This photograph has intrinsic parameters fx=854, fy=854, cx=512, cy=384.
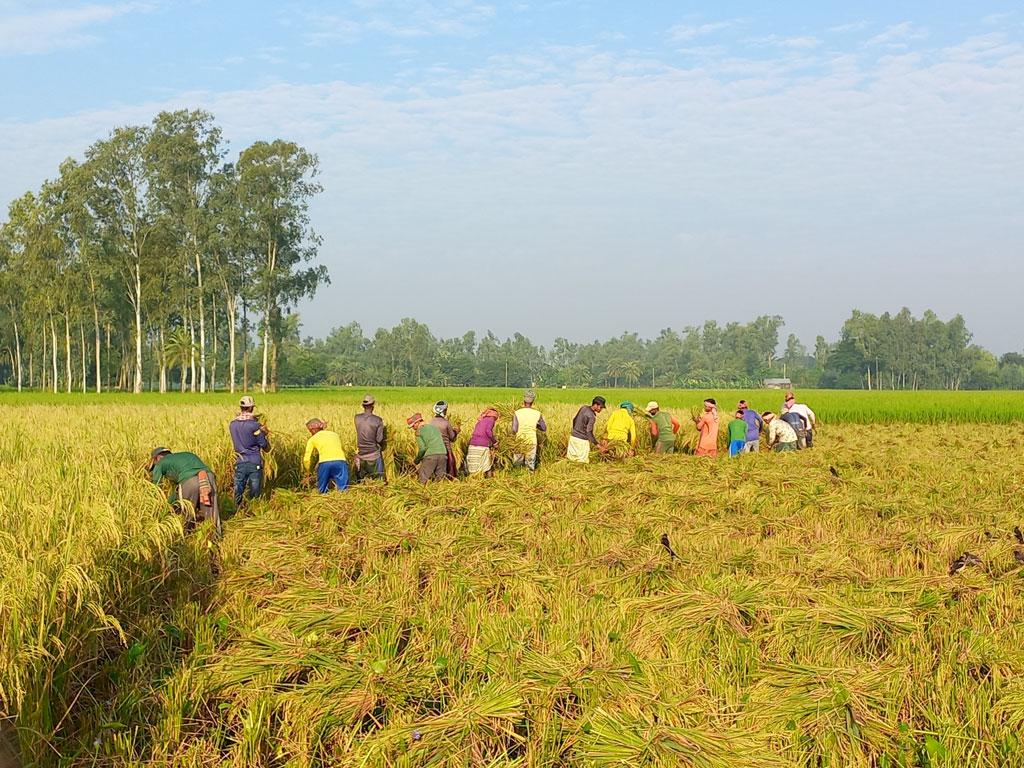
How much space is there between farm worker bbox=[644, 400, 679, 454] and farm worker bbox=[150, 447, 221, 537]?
9650 millimetres

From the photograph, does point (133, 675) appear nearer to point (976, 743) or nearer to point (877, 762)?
point (877, 762)

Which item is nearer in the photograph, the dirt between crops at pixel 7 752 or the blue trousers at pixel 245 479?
the dirt between crops at pixel 7 752

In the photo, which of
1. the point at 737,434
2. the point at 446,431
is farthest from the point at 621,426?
the point at 446,431

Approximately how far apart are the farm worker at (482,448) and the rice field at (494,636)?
12.6ft

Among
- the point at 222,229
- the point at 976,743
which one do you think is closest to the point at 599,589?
the point at 976,743

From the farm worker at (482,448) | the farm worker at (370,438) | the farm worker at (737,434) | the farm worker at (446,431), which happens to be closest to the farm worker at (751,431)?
the farm worker at (737,434)

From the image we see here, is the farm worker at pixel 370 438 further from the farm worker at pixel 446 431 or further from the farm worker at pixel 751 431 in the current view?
the farm worker at pixel 751 431

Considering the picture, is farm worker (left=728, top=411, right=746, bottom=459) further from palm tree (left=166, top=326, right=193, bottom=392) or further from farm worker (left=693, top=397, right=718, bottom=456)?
palm tree (left=166, top=326, right=193, bottom=392)

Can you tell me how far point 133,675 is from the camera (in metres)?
5.01

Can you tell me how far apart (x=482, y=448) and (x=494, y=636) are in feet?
26.7

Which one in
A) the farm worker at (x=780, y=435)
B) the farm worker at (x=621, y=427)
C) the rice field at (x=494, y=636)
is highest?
the farm worker at (x=621, y=427)

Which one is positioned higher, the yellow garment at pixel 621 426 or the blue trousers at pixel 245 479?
the yellow garment at pixel 621 426

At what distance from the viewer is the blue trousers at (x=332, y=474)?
1155 cm

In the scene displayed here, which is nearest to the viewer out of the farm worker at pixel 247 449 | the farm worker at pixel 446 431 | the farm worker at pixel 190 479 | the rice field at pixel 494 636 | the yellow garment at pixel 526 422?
the rice field at pixel 494 636
